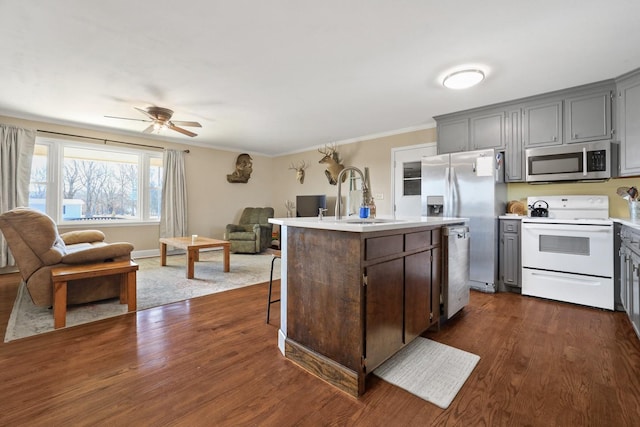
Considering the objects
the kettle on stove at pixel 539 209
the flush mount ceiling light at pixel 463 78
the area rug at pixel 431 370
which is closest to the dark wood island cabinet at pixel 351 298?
the area rug at pixel 431 370

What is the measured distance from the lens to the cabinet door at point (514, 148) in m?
3.57

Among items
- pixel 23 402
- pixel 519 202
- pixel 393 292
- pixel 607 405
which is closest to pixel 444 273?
pixel 393 292

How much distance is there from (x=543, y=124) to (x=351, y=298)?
351 cm

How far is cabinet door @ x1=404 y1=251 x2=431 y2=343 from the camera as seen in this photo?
1909mm

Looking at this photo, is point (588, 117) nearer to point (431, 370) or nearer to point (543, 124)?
point (543, 124)

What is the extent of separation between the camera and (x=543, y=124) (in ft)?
11.2

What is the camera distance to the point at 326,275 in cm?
168

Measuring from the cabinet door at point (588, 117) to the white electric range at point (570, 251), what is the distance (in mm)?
695

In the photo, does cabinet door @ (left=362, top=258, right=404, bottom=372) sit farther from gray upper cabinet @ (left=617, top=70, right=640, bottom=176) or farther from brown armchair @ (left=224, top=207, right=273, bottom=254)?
brown armchair @ (left=224, top=207, right=273, bottom=254)

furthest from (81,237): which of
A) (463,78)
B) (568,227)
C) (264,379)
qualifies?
(568,227)

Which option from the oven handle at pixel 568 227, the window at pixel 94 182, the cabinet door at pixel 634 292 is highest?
the window at pixel 94 182

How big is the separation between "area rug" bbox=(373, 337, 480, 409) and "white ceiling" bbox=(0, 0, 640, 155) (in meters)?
2.41

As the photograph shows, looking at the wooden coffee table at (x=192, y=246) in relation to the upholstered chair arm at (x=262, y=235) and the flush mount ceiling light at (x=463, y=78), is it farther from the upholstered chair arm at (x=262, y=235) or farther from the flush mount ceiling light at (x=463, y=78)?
the flush mount ceiling light at (x=463, y=78)

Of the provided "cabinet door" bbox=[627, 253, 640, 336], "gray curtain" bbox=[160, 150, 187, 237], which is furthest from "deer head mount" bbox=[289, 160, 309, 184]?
"cabinet door" bbox=[627, 253, 640, 336]
